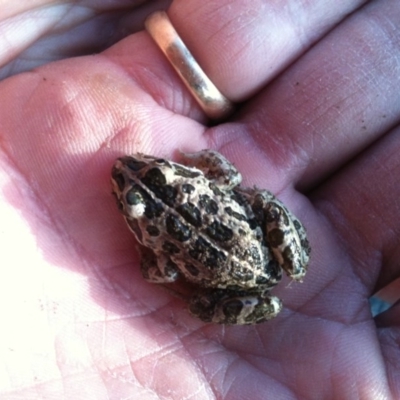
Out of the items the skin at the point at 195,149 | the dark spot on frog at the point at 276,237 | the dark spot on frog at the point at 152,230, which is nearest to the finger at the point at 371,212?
the skin at the point at 195,149

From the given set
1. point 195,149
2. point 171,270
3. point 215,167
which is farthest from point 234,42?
point 171,270

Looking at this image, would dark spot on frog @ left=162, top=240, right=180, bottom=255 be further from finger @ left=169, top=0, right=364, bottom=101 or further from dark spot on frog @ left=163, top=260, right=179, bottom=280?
finger @ left=169, top=0, right=364, bottom=101

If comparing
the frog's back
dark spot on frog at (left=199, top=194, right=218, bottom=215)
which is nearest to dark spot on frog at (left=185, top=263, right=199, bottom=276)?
the frog's back

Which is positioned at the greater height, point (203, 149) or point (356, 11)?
point (356, 11)

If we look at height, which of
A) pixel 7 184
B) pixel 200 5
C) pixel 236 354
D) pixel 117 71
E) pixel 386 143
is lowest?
pixel 236 354

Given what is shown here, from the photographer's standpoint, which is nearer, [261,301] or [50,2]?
[261,301]

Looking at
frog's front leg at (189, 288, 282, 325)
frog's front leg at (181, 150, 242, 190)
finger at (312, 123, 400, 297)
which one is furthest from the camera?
finger at (312, 123, 400, 297)

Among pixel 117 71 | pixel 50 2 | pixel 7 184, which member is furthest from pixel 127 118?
pixel 50 2

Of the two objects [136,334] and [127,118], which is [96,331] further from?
[127,118]
